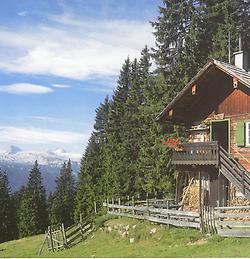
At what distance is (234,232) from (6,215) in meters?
55.7

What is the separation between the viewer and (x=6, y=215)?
6838cm

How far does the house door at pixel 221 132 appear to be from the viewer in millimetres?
27000

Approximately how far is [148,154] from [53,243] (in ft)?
44.8

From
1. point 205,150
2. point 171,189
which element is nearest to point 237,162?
point 205,150

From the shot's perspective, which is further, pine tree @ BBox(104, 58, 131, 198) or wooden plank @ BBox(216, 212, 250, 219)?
pine tree @ BBox(104, 58, 131, 198)

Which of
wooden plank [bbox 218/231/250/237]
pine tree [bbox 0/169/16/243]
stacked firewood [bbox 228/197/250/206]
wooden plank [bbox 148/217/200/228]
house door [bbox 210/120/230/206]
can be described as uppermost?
house door [bbox 210/120/230/206]

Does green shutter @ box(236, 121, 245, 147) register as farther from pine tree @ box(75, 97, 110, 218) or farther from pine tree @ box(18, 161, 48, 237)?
pine tree @ box(18, 161, 48, 237)

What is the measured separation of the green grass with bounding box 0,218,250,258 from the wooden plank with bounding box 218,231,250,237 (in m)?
0.24

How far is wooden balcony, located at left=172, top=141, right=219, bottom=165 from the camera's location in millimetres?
24578

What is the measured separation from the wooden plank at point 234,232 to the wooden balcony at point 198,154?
5.61 meters

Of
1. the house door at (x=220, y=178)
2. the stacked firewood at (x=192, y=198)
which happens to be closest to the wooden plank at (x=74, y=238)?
the stacked firewood at (x=192, y=198)

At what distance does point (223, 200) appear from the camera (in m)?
25.7

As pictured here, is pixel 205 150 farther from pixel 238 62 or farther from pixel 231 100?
pixel 238 62

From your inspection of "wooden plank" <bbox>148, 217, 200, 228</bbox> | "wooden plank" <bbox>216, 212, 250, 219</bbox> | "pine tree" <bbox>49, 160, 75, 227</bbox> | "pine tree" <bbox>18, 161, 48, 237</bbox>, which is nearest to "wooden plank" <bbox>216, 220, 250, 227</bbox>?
"wooden plank" <bbox>216, 212, 250, 219</bbox>
